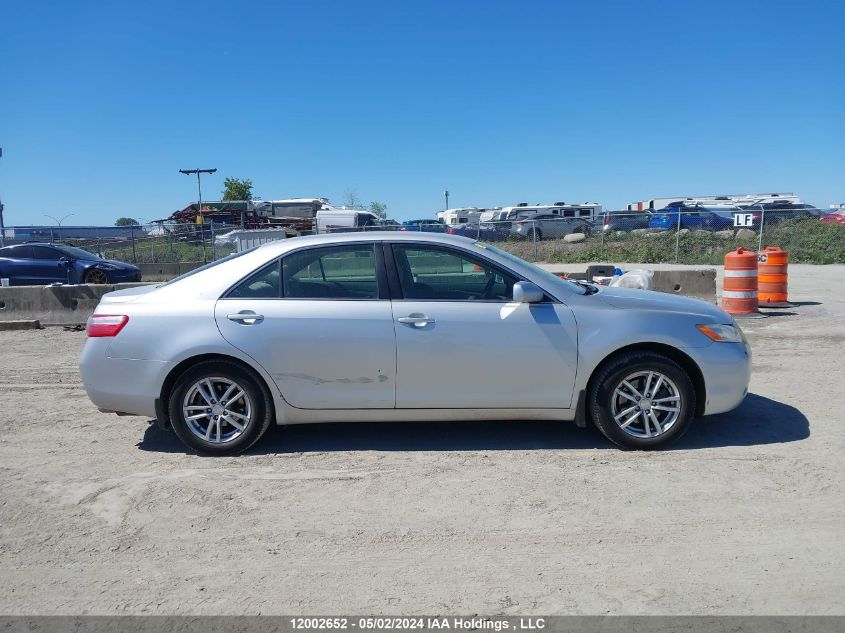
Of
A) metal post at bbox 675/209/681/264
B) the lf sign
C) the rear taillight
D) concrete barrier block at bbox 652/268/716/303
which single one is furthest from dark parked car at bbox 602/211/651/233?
the rear taillight

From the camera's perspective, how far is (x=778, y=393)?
665 cm

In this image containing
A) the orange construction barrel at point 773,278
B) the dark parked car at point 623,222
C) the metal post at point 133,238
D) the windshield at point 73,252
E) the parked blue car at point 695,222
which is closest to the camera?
the orange construction barrel at point 773,278

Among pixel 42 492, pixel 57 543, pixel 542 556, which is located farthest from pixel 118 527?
pixel 542 556

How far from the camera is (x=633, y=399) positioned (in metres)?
4.97

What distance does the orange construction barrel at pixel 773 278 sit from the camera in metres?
12.5

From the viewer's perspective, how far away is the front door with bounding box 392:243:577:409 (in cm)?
493

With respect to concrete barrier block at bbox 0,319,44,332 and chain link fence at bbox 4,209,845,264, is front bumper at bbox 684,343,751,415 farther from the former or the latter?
chain link fence at bbox 4,209,845,264

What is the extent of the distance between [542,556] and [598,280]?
7.58 meters

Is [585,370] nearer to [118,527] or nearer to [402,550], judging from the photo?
[402,550]

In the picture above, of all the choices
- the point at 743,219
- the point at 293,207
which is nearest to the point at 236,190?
the point at 293,207

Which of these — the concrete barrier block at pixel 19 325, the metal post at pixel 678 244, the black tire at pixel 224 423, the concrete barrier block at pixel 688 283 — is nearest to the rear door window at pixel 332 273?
the black tire at pixel 224 423

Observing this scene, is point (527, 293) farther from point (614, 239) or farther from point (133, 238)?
point (614, 239)

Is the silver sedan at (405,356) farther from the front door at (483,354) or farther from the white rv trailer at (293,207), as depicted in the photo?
the white rv trailer at (293,207)

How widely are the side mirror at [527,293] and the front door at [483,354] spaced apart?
7 cm
